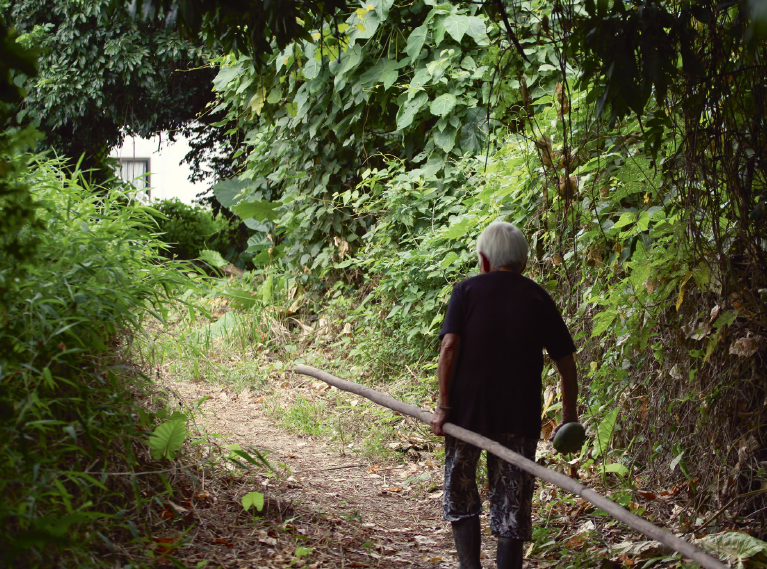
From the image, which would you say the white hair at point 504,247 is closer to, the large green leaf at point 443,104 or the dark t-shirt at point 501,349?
the dark t-shirt at point 501,349

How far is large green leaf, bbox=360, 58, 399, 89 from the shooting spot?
6898 millimetres

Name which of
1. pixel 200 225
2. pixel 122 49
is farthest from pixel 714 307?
pixel 200 225

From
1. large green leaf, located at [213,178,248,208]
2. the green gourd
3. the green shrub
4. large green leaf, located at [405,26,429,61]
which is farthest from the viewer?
the green shrub

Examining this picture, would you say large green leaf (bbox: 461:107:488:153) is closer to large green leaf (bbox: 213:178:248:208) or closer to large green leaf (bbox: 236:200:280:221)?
large green leaf (bbox: 236:200:280:221)

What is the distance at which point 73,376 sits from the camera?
→ 2834mm

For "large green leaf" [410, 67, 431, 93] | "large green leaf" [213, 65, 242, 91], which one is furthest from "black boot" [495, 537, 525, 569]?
"large green leaf" [213, 65, 242, 91]

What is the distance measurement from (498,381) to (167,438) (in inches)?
61.7

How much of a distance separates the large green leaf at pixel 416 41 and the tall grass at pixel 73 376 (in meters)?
4.07

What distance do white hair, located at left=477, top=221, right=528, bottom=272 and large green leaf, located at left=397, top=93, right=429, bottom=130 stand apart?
3923mm

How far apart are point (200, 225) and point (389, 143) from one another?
8.82 m

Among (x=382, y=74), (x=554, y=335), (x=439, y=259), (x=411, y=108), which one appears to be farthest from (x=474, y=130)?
(x=554, y=335)

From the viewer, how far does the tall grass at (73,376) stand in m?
2.23

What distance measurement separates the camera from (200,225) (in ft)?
50.4

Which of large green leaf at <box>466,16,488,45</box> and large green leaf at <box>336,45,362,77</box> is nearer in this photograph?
large green leaf at <box>466,16,488,45</box>
